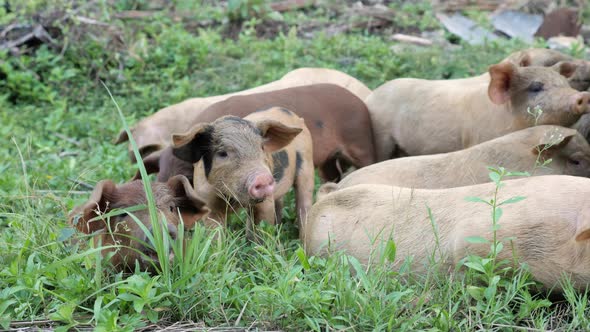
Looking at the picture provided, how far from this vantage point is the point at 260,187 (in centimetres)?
515

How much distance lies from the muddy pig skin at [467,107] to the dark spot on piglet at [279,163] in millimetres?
1342

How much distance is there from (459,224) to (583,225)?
0.73m

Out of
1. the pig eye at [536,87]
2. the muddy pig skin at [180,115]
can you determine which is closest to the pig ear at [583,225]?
the pig eye at [536,87]

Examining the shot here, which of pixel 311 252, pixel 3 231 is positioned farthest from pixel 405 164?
pixel 3 231

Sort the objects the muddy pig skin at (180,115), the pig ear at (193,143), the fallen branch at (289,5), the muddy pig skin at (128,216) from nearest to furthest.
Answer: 1. the muddy pig skin at (128,216)
2. the pig ear at (193,143)
3. the muddy pig skin at (180,115)
4. the fallen branch at (289,5)

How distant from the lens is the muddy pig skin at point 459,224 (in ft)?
13.2

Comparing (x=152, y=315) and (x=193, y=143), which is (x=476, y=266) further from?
(x=193, y=143)

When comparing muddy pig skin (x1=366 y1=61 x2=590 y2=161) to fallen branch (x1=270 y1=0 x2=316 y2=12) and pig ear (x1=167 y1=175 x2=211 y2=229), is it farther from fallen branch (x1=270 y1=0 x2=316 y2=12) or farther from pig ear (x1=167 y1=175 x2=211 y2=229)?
fallen branch (x1=270 y1=0 x2=316 y2=12)

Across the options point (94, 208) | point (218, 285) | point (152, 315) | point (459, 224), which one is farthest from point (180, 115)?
point (152, 315)

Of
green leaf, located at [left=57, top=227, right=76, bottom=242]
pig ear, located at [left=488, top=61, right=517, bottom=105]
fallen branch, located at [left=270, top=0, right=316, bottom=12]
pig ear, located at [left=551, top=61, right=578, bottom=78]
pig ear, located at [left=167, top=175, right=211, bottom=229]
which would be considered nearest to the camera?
green leaf, located at [left=57, top=227, right=76, bottom=242]

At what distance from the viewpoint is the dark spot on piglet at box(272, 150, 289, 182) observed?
19.0ft

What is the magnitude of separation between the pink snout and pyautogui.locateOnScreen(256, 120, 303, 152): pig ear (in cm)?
41

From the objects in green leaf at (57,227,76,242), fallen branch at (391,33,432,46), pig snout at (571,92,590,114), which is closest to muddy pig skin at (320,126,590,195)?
pig snout at (571,92,590,114)

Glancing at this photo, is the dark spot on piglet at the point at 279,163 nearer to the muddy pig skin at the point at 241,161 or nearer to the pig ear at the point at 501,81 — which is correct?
the muddy pig skin at the point at 241,161
